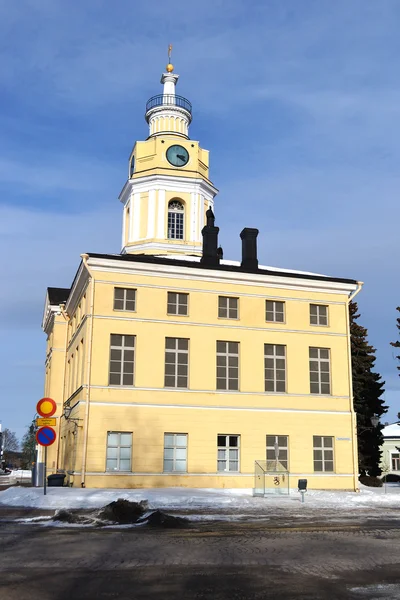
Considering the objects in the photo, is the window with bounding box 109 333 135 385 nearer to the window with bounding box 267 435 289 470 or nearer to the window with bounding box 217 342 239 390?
the window with bounding box 217 342 239 390

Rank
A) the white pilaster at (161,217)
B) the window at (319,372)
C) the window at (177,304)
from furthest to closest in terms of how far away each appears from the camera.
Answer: the white pilaster at (161,217), the window at (319,372), the window at (177,304)

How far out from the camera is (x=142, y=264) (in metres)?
30.2

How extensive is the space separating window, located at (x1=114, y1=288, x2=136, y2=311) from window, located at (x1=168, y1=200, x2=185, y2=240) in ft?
38.3

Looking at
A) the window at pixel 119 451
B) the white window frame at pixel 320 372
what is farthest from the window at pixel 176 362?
the white window frame at pixel 320 372

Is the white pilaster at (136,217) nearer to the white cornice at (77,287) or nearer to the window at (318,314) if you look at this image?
the white cornice at (77,287)

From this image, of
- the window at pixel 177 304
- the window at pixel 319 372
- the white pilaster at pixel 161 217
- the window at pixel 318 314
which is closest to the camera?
the window at pixel 177 304

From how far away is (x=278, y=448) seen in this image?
3062 centimetres

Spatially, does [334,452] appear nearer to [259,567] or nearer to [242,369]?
[242,369]

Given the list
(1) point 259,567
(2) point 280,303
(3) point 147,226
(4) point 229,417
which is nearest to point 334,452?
(4) point 229,417

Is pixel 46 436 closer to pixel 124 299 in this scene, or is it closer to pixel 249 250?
pixel 124 299

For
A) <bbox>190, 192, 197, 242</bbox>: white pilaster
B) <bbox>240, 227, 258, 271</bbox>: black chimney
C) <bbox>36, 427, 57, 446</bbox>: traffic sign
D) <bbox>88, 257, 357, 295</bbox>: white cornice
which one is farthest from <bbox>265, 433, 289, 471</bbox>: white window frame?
<bbox>190, 192, 197, 242</bbox>: white pilaster

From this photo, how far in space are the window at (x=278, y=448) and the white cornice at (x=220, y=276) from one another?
7.43m

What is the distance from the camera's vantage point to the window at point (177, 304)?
30.7 meters

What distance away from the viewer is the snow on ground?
67.6 ft
